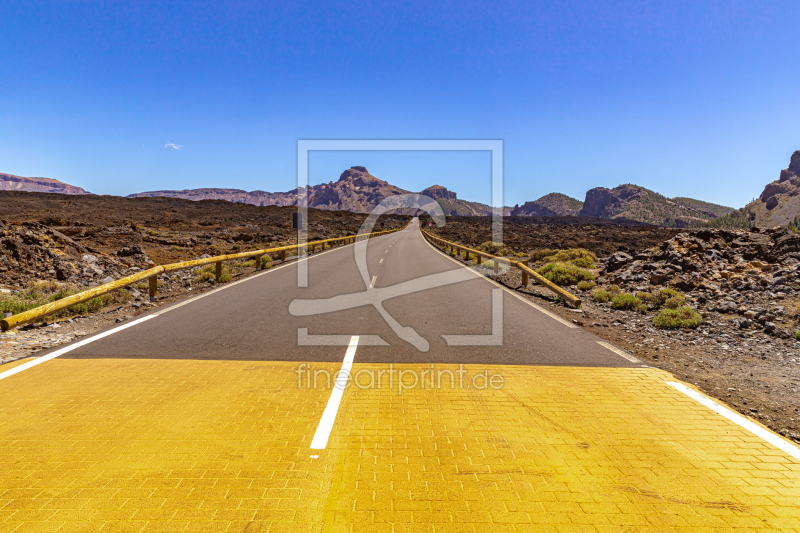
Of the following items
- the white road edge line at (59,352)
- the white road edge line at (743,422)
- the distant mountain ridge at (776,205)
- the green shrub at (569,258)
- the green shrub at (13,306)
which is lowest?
the white road edge line at (743,422)

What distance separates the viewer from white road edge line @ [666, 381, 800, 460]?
12.6 ft

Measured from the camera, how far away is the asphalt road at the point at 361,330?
6320 mm

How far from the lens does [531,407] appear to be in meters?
4.53

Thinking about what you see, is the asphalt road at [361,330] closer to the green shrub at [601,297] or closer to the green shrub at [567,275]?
the green shrub at [601,297]

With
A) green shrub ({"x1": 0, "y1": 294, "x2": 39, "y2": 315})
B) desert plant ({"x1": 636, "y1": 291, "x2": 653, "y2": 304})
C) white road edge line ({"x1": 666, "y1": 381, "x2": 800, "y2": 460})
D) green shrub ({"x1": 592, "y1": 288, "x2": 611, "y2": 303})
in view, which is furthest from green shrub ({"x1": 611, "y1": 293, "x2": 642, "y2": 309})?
green shrub ({"x1": 0, "y1": 294, "x2": 39, "y2": 315})

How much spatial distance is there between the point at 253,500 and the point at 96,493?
3.71 ft

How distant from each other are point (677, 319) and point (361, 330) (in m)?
6.34

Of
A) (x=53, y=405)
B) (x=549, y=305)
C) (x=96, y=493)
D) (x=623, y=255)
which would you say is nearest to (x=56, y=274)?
(x=53, y=405)

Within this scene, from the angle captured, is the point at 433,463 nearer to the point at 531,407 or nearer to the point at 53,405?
the point at 531,407

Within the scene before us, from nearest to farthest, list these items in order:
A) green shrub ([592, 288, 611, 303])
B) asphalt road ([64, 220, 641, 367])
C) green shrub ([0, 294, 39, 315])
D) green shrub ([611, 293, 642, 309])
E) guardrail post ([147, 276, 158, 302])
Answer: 1. asphalt road ([64, 220, 641, 367])
2. green shrub ([0, 294, 39, 315])
3. green shrub ([611, 293, 642, 309])
4. guardrail post ([147, 276, 158, 302])
5. green shrub ([592, 288, 611, 303])

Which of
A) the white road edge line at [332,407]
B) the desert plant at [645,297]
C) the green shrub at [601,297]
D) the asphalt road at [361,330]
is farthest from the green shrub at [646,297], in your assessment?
the white road edge line at [332,407]

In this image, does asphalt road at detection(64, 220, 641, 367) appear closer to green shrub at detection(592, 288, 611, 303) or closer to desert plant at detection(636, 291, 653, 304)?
green shrub at detection(592, 288, 611, 303)

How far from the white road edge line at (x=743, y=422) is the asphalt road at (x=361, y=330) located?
103 centimetres

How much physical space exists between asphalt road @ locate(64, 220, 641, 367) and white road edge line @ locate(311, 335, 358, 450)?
0.28 m
